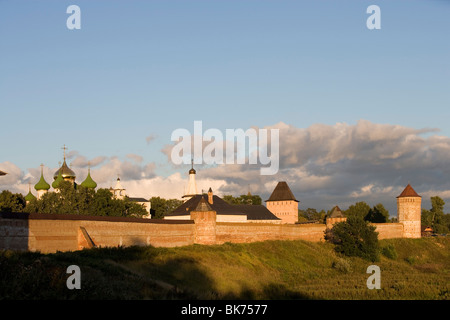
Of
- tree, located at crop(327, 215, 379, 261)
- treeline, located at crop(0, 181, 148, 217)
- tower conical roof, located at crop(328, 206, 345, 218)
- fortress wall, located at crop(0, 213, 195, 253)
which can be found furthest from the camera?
treeline, located at crop(0, 181, 148, 217)

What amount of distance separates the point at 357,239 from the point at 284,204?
2486 cm

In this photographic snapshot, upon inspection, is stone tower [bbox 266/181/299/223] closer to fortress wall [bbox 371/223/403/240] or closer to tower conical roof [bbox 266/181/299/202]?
tower conical roof [bbox 266/181/299/202]

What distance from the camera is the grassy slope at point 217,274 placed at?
20.0 meters

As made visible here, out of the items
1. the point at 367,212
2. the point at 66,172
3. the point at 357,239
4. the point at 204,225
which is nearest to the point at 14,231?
the point at 204,225

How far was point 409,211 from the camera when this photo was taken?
65.1m

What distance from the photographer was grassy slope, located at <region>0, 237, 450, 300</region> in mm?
20047

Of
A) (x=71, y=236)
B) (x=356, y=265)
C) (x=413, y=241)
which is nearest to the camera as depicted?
(x=71, y=236)

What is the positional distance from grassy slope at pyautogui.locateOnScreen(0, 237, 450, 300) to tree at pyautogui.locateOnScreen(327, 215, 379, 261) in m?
1.06

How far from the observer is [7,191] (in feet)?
218

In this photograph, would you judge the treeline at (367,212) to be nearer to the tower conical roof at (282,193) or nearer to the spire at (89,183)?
the tower conical roof at (282,193)

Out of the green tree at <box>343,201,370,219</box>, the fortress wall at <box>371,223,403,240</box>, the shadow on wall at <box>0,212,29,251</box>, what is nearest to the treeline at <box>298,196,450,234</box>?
the green tree at <box>343,201,370,219</box>
